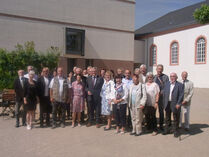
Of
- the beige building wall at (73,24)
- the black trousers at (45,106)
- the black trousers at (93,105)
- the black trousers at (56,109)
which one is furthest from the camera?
the beige building wall at (73,24)

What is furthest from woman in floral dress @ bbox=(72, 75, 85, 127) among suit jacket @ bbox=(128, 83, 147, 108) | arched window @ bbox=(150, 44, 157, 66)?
arched window @ bbox=(150, 44, 157, 66)

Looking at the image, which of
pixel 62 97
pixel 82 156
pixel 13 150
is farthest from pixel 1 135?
pixel 82 156

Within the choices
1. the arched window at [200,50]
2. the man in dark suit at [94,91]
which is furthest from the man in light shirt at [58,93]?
the arched window at [200,50]

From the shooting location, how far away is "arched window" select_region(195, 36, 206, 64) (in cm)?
2445

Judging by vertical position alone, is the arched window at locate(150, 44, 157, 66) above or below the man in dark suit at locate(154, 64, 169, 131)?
above

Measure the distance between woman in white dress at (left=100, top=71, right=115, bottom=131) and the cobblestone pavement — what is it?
54 centimetres

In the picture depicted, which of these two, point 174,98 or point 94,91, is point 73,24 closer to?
point 94,91

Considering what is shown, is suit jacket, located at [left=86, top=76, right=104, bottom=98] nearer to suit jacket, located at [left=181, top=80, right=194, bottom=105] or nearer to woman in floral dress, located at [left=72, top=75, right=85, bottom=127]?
woman in floral dress, located at [left=72, top=75, right=85, bottom=127]

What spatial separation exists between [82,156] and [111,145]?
102 centimetres

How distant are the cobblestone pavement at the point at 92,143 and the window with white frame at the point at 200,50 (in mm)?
19189

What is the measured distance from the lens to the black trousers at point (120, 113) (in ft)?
23.0

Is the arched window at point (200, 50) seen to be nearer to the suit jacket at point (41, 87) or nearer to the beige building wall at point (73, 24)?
the beige building wall at point (73, 24)

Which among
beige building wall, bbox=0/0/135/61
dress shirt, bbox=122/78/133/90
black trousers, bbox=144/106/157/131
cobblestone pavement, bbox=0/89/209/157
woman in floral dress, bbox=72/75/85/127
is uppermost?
beige building wall, bbox=0/0/135/61

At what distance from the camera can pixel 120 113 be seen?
7078 millimetres
